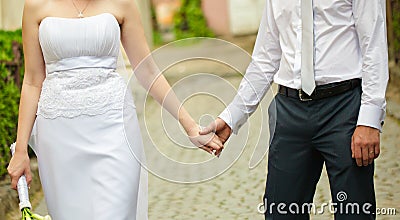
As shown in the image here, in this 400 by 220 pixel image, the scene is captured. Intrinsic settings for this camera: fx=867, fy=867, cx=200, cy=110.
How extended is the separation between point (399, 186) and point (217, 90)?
3.46 metres

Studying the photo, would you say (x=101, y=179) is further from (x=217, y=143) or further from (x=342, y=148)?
(x=342, y=148)

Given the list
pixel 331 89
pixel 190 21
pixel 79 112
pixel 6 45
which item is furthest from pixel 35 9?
pixel 190 21

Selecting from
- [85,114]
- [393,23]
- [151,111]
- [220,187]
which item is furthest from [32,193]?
[393,23]

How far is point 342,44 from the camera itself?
3.75 m

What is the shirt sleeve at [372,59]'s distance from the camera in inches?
143

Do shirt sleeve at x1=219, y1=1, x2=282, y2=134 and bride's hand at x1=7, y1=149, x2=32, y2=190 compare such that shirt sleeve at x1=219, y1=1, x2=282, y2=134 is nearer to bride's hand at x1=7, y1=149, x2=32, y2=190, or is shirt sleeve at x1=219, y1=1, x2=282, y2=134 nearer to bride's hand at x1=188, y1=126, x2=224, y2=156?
bride's hand at x1=188, y1=126, x2=224, y2=156

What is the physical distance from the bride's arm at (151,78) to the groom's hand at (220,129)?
0.08 ft

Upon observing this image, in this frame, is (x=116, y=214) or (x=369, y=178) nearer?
(x=369, y=178)

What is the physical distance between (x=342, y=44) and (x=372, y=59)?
0.17m

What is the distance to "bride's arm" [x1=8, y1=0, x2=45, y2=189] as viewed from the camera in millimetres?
4102

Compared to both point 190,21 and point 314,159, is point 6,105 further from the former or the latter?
point 190,21

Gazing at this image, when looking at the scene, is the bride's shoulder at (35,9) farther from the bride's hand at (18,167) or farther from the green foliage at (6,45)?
the green foliage at (6,45)

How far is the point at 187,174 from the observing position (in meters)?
4.65

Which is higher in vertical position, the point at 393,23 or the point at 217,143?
the point at 217,143
